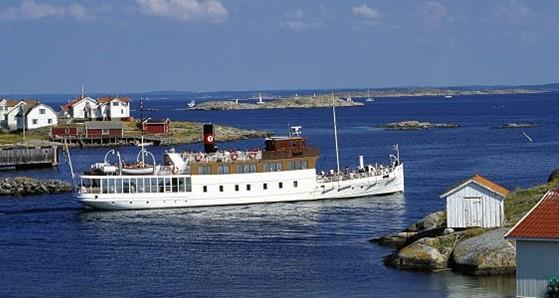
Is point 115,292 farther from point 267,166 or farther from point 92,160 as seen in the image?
point 92,160

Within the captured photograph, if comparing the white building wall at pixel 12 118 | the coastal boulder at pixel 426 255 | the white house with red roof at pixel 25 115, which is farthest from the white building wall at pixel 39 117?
the coastal boulder at pixel 426 255

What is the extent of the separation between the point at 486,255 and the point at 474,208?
164 inches

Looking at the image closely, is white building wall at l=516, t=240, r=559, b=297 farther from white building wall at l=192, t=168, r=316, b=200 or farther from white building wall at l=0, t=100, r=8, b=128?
white building wall at l=0, t=100, r=8, b=128

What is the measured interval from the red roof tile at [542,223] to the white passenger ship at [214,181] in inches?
1461

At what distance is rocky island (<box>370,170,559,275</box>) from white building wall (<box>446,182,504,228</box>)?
51cm

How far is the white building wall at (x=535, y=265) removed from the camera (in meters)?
31.4

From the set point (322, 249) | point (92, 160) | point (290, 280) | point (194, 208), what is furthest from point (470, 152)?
point (290, 280)

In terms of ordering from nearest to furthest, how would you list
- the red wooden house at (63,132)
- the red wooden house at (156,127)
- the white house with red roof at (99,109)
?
the red wooden house at (63,132) < the red wooden house at (156,127) < the white house with red roof at (99,109)

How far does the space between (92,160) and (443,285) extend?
74208 mm

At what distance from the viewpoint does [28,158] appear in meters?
101

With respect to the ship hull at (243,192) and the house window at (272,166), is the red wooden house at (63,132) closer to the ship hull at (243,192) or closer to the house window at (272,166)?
the ship hull at (243,192)

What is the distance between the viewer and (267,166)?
225 feet

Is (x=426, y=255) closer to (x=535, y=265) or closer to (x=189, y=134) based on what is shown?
(x=535, y=265)

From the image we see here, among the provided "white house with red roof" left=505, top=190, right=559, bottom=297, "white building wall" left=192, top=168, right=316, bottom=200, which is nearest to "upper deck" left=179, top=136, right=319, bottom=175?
"white building wall" left=192, top=168, right=316, bottom=200
